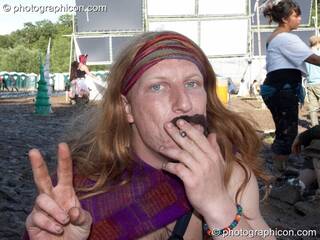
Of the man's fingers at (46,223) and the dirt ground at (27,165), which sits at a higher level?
the man's fingers at (46,223)

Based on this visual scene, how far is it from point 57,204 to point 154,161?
60cm

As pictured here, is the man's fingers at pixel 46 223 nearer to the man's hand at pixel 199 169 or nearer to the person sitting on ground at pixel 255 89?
the man's hand at pixel 199 169

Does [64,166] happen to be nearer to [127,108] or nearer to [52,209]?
[52,209]

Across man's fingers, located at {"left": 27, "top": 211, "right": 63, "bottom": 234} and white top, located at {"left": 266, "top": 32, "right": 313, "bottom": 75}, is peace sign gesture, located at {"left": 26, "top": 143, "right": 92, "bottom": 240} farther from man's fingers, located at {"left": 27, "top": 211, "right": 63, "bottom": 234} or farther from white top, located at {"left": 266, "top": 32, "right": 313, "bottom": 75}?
white top, located at {"left": 266, "top": 32, "right": 313, "bottom": 75}

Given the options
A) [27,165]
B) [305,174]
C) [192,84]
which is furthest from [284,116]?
[192,84]

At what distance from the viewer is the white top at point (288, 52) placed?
5336 mm

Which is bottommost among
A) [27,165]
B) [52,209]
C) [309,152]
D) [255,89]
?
[27,165]

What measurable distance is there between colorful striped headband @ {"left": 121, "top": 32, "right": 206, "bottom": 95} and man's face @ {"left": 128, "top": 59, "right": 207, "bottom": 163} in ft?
0.07

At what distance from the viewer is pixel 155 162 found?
212 centimetres

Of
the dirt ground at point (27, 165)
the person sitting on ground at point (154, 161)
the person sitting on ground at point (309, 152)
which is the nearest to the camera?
the person sitting on ground at point (154, 161)

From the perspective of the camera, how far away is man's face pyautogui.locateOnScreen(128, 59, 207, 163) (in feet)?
6.31

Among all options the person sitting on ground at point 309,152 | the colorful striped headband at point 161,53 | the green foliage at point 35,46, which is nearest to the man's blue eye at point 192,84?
the colorful striped headband at point 161,53

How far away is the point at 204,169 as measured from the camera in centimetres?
159

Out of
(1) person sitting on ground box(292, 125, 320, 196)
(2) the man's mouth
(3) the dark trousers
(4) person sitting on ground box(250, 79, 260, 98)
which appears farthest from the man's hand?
(4) person sitting on ground box(250, 79, 260, 98)
